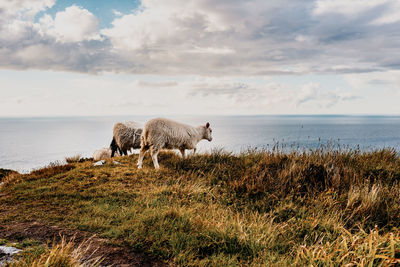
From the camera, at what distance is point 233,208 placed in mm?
6441

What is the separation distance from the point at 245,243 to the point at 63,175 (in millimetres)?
7563

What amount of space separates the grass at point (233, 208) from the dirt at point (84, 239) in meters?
0.18

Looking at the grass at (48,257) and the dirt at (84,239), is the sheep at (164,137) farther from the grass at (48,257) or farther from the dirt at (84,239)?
the grass at (48,257)

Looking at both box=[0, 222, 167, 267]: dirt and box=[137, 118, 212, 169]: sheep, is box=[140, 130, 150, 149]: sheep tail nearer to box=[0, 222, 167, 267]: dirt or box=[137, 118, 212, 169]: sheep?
box=[137, 118, 212, 169]: sheep

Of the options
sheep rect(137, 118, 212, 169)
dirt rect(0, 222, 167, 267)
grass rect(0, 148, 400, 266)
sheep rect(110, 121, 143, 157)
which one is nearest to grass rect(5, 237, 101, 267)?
dirt rect(0, 222, 167, 267)

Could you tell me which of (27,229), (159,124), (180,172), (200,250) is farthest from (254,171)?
(27,229)

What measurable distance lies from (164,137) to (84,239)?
19.7ft

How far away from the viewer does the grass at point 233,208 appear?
13.4 ft

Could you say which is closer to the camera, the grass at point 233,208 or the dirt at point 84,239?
the dirt at point 84,239

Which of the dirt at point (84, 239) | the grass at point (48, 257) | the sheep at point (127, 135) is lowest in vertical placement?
the dirt at point (84, 239)

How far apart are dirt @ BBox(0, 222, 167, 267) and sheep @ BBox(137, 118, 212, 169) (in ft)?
15.2

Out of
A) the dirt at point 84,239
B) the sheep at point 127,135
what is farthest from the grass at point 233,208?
the sheep at point 127,135

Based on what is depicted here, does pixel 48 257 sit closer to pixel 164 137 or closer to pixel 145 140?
pixel 145 140

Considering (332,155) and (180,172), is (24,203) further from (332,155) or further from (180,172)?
(332,155)
